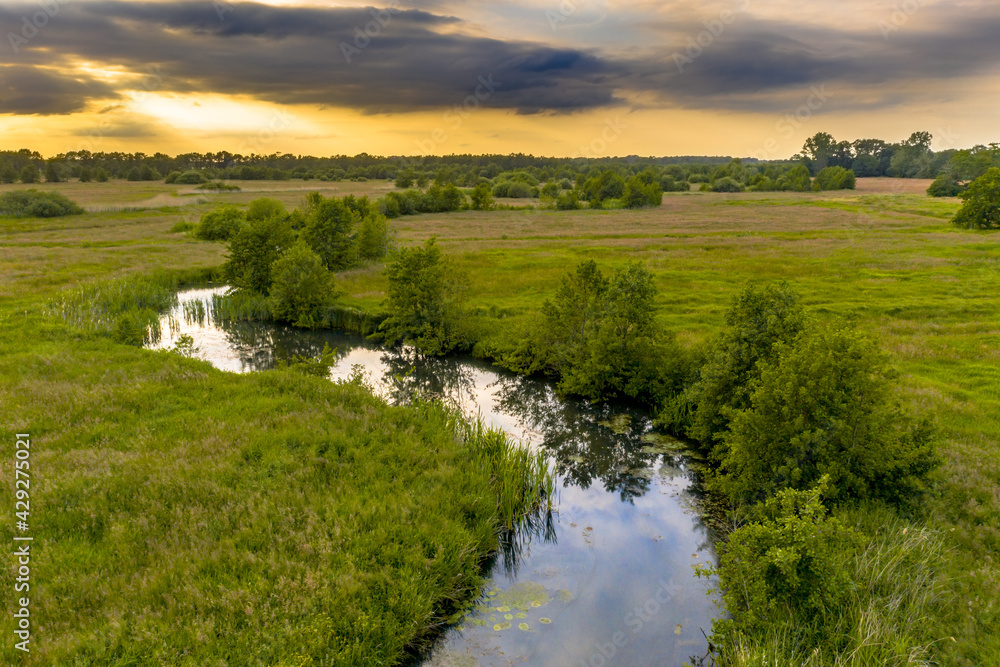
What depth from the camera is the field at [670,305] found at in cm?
1097

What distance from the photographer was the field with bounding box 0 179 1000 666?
11.0 m

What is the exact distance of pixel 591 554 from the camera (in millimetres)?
13117

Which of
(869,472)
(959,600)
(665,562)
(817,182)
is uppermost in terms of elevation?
(817,182)

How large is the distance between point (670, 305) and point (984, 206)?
59420mm

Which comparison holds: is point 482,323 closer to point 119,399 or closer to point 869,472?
point 119,399

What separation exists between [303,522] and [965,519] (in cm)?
1450

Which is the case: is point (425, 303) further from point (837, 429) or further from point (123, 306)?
point (837, 429)

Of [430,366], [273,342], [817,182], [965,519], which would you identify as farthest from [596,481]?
[817,182]

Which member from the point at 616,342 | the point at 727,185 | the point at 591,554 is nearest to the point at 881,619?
the point at 591,554

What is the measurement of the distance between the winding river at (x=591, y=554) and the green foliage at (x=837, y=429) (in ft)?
10.1

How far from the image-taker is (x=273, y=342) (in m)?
31.4

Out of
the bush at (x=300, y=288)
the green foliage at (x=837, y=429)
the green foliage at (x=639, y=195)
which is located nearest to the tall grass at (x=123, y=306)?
the bush at (x=300, y=288)

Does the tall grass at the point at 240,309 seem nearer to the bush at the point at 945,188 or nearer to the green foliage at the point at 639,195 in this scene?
the green foliage at the point at 639,195

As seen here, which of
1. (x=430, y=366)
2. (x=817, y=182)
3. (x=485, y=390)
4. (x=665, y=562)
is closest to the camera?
(x=665, y=562)
